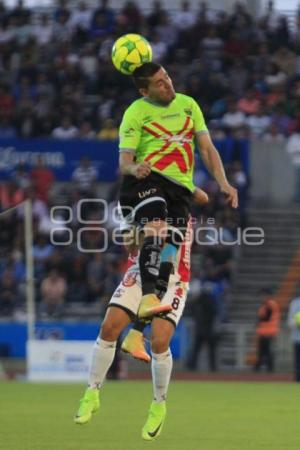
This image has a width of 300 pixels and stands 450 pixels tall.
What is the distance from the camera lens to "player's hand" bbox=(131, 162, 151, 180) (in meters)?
11.0

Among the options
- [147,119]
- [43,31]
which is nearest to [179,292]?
[147,119]

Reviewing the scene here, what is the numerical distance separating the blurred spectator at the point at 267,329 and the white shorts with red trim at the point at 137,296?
→ 14761mm

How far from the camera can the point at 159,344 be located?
1134 cm

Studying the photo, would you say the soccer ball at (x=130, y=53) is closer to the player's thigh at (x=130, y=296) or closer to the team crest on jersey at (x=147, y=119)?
the team crest on jersey at (x=147, y=119)

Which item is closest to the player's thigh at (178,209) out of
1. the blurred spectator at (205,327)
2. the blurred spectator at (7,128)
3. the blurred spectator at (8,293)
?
the blurred spectator at (205,327)

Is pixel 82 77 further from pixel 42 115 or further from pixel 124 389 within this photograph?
pixel 124 389

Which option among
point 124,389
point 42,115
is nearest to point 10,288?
point 42,115

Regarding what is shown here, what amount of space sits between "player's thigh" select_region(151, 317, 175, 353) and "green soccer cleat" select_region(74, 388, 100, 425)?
607 mm

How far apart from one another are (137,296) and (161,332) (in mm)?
384

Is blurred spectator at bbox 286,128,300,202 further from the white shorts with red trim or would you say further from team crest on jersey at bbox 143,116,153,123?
team crest on jersey at bbox 143,116,153,123

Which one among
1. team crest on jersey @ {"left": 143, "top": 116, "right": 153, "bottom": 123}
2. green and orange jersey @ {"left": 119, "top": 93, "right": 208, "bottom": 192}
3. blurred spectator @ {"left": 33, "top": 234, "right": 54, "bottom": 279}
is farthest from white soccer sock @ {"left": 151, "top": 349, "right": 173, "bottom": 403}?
blurred spectator @ {"left": 33, "top": 234, "right": 54, "bottom": 279}

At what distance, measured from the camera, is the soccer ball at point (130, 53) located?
1145cm

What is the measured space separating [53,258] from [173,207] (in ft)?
52.9

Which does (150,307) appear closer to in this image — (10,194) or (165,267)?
(165,267)
